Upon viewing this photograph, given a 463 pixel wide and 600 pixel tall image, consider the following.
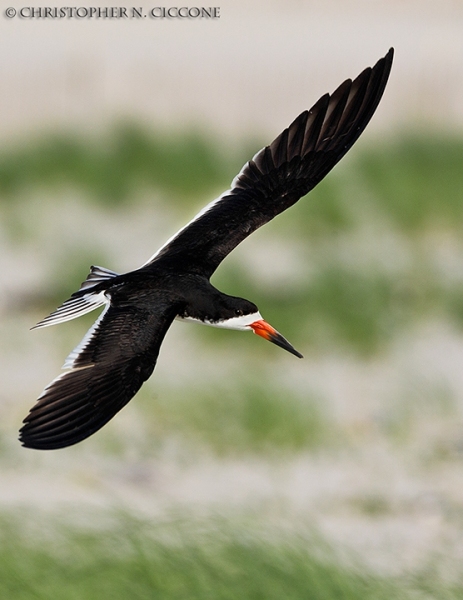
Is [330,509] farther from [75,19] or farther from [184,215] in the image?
[75,19]

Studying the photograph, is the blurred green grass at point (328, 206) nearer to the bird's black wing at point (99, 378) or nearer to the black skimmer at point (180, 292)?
the black skimmer at point (180, 292)

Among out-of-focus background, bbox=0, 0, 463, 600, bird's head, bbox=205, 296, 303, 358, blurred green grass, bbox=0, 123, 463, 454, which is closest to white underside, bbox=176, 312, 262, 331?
bird's head, bbox=205, 296, 303, 358

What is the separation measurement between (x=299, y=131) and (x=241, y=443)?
2.92 metres

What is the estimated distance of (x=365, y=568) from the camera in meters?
6.18

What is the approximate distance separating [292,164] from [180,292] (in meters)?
1.05

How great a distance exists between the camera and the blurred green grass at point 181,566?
561cm

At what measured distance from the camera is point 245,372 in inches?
360

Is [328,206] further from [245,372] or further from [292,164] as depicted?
[292,164]

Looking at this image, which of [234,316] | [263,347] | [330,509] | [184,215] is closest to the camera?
[234,316]

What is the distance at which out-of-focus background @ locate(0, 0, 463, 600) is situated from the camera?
5867 mm

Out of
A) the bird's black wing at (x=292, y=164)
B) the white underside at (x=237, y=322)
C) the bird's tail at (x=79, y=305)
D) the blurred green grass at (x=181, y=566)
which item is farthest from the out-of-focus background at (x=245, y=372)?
the bird's black wing at (x=292, y=164)

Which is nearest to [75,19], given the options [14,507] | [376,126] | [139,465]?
[376,126]

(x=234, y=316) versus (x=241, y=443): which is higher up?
(x=234, y=316)

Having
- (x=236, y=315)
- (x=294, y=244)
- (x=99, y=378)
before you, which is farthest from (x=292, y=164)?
(x=294, y=244)
